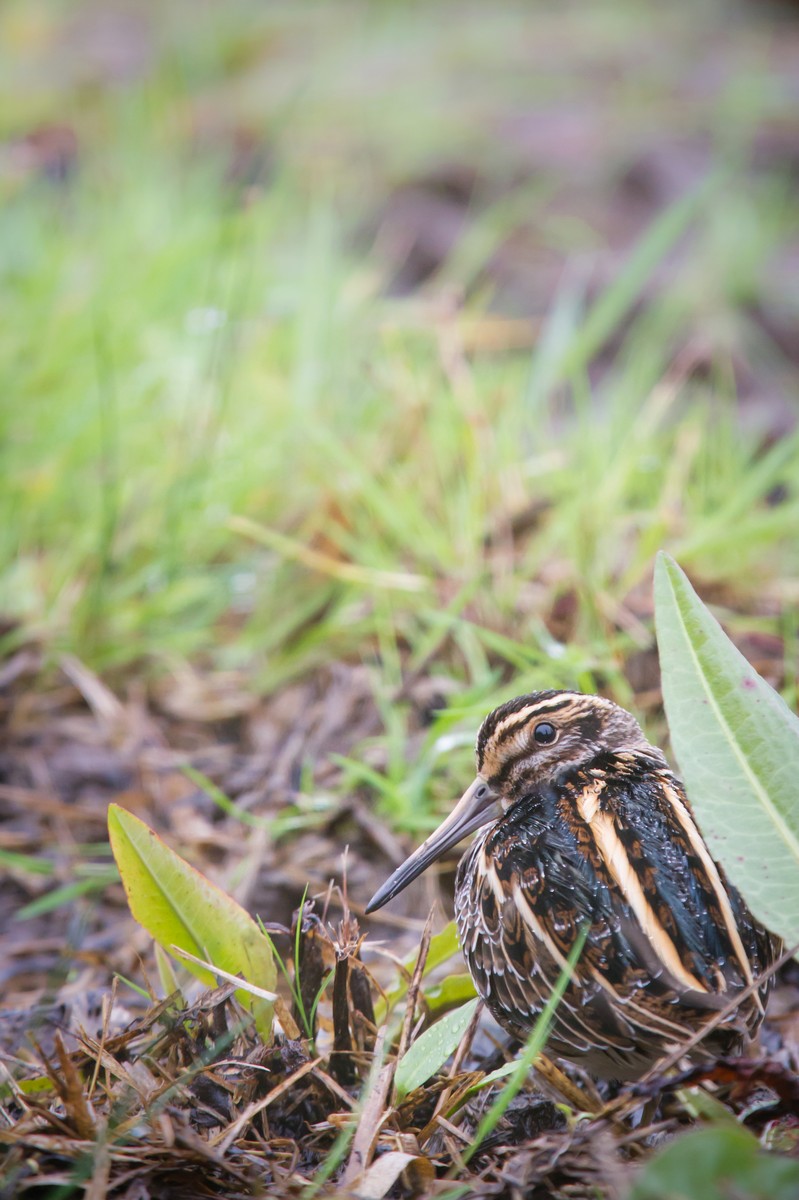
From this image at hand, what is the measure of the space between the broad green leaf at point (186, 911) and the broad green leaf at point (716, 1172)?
764mm

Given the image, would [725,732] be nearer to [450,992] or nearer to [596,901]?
[596,901]

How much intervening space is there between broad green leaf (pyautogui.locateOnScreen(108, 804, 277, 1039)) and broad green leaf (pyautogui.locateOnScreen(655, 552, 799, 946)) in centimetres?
77

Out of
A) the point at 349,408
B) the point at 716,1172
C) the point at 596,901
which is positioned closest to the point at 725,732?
the point at 596,901

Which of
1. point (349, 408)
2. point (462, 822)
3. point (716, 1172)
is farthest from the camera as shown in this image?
point (349, 408)

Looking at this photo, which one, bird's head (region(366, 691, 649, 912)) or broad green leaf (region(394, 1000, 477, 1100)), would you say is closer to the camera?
broad green leaf (region(394, 1000, 477, 1100))

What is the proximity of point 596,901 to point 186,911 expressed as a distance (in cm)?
68

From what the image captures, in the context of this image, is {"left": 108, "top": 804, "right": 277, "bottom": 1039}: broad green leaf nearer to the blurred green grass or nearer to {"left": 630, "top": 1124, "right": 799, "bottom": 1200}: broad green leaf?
{"left": 630, "top": 1124, "right": 799, "bottom": 1200}: broad green leaf

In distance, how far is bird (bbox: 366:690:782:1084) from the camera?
1.69 metres

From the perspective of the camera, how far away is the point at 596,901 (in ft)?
5.79

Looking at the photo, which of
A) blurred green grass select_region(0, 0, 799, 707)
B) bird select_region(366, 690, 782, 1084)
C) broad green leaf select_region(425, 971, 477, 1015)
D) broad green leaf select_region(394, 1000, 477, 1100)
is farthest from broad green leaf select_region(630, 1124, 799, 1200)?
blurred green grass select_region(0, 0, 799, 707)

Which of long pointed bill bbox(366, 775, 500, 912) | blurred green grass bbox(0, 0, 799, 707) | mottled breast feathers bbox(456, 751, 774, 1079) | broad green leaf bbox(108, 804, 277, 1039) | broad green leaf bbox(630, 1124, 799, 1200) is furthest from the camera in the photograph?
blurred green grass bbox(0, 0, 799, 707)

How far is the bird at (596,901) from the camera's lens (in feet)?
5.56

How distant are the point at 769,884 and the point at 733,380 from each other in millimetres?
2975

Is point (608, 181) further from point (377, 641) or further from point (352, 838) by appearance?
point (352, 838)
